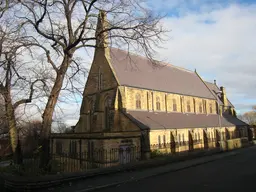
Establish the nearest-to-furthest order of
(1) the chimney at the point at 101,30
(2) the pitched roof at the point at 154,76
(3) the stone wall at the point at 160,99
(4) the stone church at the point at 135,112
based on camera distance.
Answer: (1) the chimney at the point at 101,30 → (4) the stone church at the point at 135,112 → (3) the stone wall at the point at 160,99 → (2) the pitched roof at the point at 154,76

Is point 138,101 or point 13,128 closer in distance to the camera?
point 13,128

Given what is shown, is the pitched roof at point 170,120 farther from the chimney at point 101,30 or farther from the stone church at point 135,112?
the chimney at point 101,30

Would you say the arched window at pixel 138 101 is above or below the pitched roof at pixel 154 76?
below

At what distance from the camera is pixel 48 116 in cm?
1186

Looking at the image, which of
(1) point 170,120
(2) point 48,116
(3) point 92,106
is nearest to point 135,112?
(1) point 170,120

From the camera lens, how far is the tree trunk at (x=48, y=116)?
11.7 m

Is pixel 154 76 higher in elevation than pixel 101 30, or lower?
higher

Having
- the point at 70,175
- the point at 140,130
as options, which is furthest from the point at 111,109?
the point at 70,175

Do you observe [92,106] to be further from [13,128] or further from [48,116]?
[48,116]

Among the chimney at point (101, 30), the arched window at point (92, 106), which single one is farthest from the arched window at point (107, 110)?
the chimney at point (101, 30)

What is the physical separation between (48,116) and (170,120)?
72.5 ft

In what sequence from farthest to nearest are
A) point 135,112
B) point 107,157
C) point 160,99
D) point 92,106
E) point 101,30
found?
point 160,99
point 92,106
point 135,112
point 107,157
point 101,30

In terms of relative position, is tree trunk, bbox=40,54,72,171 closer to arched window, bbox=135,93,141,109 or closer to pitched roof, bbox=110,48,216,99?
pitched roof, bbox=110,48,216,99

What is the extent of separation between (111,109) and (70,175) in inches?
724
